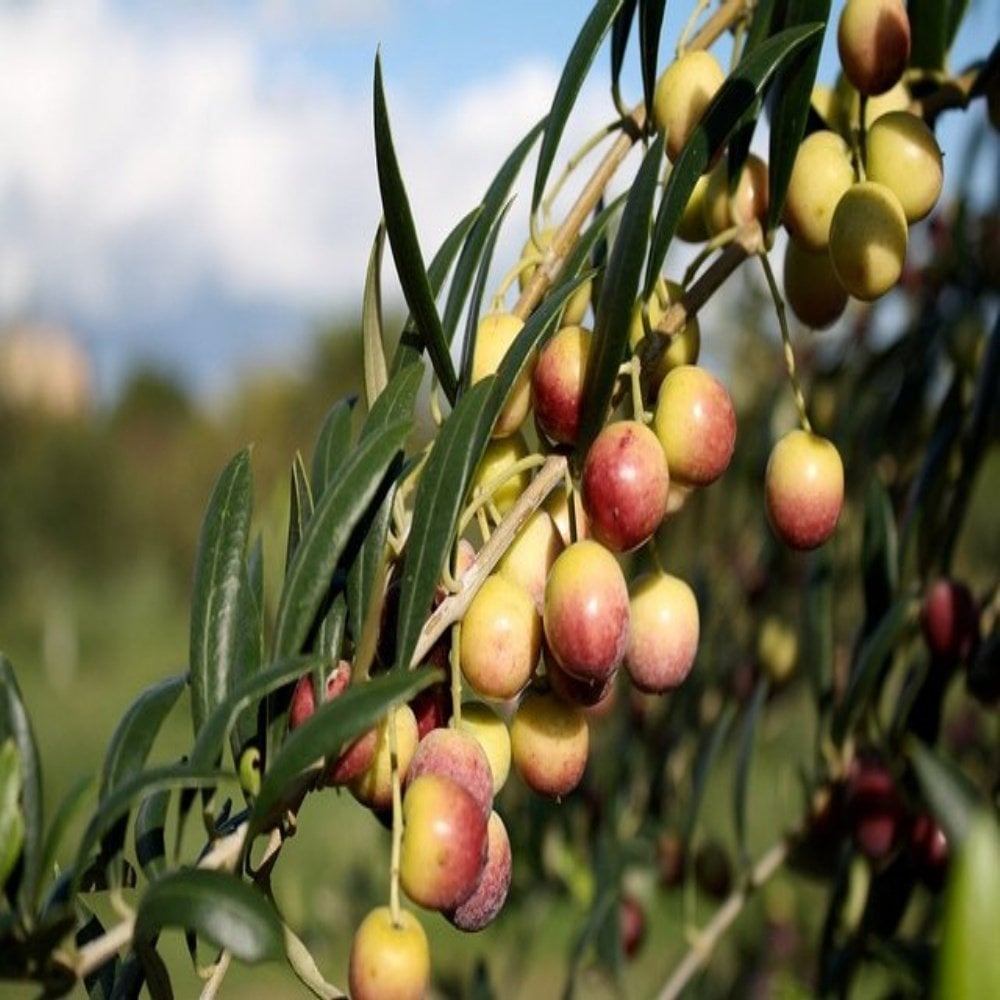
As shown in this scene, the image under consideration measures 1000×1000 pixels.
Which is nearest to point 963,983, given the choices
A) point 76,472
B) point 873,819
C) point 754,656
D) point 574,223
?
point 574,223

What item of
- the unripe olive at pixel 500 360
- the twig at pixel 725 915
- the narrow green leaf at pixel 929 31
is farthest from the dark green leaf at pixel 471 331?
the twig at pixel 725 915

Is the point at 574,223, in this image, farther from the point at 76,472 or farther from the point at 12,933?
the point at 76,472

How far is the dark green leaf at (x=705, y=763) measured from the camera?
2.73 feet

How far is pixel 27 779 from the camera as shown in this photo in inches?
13.8

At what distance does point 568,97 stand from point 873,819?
1.31 feet

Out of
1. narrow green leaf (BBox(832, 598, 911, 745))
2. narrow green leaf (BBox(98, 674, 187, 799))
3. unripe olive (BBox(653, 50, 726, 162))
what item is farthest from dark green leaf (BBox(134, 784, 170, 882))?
narrow green leaf (BBox(832, 598, 911, 745))

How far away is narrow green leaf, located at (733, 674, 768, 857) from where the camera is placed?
0.84 meters

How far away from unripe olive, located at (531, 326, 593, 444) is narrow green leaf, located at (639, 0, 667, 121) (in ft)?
0.33

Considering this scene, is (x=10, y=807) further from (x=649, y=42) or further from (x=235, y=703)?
(x=649, y=42)

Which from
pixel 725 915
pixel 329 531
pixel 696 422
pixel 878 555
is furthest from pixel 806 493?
pixel 725 915

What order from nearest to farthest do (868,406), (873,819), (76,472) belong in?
(873,819) < (868,406) < (76,472)

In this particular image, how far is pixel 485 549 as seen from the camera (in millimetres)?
426

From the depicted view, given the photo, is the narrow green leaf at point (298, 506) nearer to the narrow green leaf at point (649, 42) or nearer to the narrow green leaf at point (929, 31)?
the narrow green leaf at point (649, 42)

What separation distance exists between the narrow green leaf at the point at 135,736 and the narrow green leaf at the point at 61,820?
0.02m
